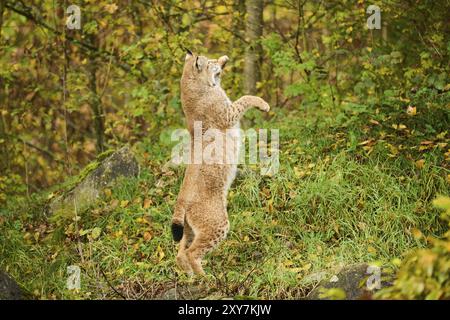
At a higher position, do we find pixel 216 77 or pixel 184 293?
pixel 216 77

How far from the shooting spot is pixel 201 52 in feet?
34.4

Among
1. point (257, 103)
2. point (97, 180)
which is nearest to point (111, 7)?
point (97, 180)

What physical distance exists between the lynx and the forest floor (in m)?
0.31

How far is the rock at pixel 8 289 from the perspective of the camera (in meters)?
5.77

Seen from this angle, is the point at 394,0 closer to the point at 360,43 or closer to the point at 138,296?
the point at 360,43

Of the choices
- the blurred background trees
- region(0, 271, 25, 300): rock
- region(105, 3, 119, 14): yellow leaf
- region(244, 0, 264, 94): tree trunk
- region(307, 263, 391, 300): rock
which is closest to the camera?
region(307, 263, 391, 300): rock

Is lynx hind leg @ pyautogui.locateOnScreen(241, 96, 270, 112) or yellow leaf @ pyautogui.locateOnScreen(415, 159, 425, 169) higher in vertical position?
lynx hind leg @ pyautogui.locateOnScreen(241, 96, 270, 112)

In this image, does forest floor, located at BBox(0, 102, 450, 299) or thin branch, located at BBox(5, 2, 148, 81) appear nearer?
forest floor, located at BBox(0, 102, 450, 299)

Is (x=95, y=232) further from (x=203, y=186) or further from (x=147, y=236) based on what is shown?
(x=203, y=186)

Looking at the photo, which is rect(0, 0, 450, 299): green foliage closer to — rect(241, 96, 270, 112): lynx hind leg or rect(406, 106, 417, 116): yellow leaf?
rect(406, 106, 417, 116): yellow leaf

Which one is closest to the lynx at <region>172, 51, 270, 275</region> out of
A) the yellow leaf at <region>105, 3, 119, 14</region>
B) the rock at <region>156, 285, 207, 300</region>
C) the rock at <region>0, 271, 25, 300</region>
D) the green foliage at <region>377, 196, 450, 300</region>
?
the rock at <region>156, 285, 207, 300</region>

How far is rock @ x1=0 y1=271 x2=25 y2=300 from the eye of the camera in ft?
18.9

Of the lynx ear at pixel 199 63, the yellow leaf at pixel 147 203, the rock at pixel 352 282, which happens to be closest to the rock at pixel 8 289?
the yellow leaf at pixel 147 203

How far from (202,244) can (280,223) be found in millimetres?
1144
